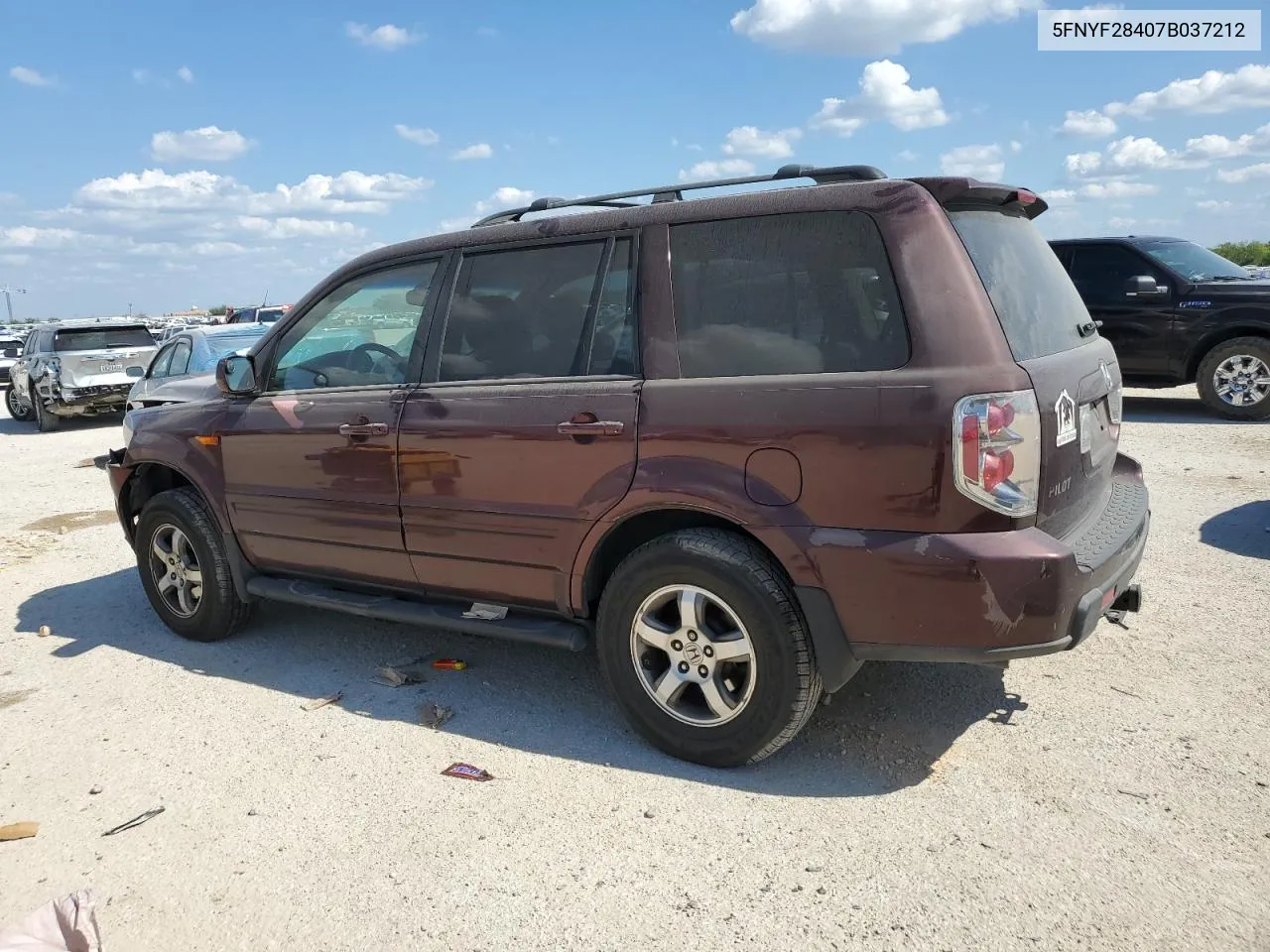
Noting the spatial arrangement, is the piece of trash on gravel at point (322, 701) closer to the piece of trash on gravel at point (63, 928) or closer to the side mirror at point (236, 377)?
the side mirror at point (236, 377)

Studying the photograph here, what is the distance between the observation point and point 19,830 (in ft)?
10.7

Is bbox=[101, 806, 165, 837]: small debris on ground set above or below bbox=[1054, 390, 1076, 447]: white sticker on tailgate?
below

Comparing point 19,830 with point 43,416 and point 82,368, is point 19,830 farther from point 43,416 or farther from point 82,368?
point 43,416

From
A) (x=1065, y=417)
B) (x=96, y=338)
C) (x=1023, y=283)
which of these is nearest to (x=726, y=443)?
(x=1065, y=417)

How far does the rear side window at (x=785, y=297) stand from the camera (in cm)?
302

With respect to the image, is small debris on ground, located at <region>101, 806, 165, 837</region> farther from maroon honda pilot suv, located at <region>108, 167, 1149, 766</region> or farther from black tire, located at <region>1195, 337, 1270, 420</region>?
black tire, located at <region>1195, 337, 1270, 420</region>

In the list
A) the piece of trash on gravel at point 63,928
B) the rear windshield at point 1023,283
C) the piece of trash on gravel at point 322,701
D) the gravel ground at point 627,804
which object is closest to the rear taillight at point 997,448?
the rear windshield at point 1023,283

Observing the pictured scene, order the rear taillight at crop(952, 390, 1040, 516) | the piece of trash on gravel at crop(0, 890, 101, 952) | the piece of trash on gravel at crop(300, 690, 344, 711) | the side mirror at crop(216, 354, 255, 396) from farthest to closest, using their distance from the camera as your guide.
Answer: the side mirror at crop(216, 354, 255, 396)
the piece of trash on gravel at crop(300, 690, 344, 711)
the rear taillight at crop(952, 390, 1040, 516)
the piece of trash on gravel at crop(0, 890, 101, 952)

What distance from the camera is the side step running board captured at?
12.1 ft

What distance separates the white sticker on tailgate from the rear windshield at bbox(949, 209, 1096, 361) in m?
0.17

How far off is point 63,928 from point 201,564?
2.58 m

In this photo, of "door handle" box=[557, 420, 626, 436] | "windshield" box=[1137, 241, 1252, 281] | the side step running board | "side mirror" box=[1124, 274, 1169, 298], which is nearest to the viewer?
"door handle" box=[557, 420, 626, 436]

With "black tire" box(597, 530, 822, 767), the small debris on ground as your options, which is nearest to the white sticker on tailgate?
"black tire" box(597, 530, 822, 767)

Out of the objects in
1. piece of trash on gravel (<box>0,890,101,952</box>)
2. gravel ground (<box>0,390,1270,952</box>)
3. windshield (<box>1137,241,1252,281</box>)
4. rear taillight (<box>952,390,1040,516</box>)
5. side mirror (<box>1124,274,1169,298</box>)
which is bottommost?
gravel ground (<box>0,390,1270,952</box>)
